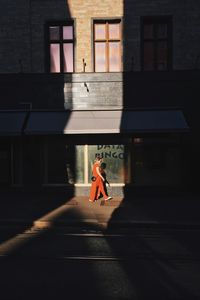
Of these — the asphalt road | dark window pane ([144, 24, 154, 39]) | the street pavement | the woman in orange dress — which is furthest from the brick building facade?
the asphalt road

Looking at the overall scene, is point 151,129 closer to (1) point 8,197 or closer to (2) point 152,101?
(2) point 152,101

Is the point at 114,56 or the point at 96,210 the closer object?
the point at 96,210

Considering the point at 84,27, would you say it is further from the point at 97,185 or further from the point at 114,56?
the point at 97,185

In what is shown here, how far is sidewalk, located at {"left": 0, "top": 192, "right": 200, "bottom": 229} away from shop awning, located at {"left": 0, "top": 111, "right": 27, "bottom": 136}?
8.10 ft

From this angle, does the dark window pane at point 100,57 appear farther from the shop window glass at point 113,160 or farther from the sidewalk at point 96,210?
the sidewalk at point 96,210

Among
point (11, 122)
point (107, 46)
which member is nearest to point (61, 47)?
point (107, 46)

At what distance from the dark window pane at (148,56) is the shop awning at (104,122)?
1.90m

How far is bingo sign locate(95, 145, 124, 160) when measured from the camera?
1449 centimetres

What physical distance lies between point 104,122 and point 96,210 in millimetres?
3655

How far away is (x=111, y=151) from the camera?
47.6ft

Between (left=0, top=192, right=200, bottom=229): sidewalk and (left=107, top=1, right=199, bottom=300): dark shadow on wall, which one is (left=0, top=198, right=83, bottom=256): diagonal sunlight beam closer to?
(left=0, top=192, right=200, bottom=229): sidewalk

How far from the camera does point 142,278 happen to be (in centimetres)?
580

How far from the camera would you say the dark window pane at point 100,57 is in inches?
579

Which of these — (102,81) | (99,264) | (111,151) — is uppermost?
(102,81)
